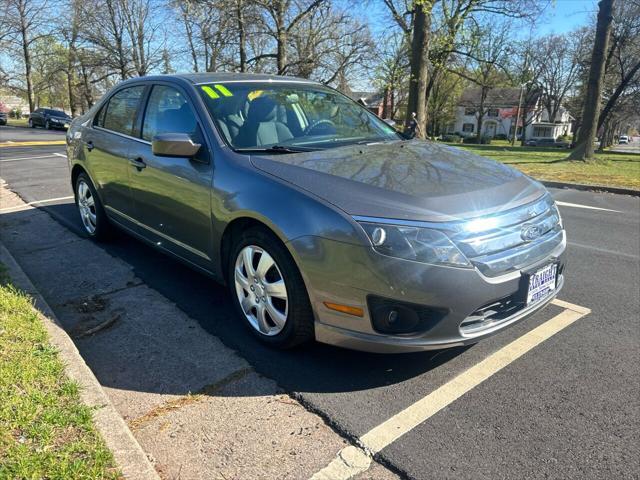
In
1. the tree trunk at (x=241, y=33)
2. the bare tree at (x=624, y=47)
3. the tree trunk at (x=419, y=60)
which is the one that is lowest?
the tree trunk at (x=419, y=60)

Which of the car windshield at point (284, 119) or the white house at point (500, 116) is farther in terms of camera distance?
the white house at point (500, 116)

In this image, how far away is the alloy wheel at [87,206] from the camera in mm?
5191

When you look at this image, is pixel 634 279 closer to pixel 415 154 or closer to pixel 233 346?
pixel 415 154

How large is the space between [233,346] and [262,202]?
98 centimetres

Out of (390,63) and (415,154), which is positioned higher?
(390,63)

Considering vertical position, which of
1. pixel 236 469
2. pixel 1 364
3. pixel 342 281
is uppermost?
pixel 342 281

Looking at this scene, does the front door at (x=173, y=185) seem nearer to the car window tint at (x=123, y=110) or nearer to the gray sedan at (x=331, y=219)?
the gray sedan at (x=331, y=219)

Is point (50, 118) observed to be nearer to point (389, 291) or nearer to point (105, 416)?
point (105, 416)

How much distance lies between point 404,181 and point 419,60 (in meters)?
12.3

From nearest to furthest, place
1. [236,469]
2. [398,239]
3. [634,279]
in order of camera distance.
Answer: [236,469] → [398,239] → [634,279]

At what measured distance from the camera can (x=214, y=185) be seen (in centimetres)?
317

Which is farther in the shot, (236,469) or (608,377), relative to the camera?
(608,377)

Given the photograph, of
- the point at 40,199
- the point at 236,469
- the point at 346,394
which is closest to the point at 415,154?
the point at 346,394

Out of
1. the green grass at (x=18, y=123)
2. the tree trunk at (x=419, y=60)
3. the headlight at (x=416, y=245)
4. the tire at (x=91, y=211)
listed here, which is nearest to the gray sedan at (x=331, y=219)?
the headlight at (x=416, y=245)
